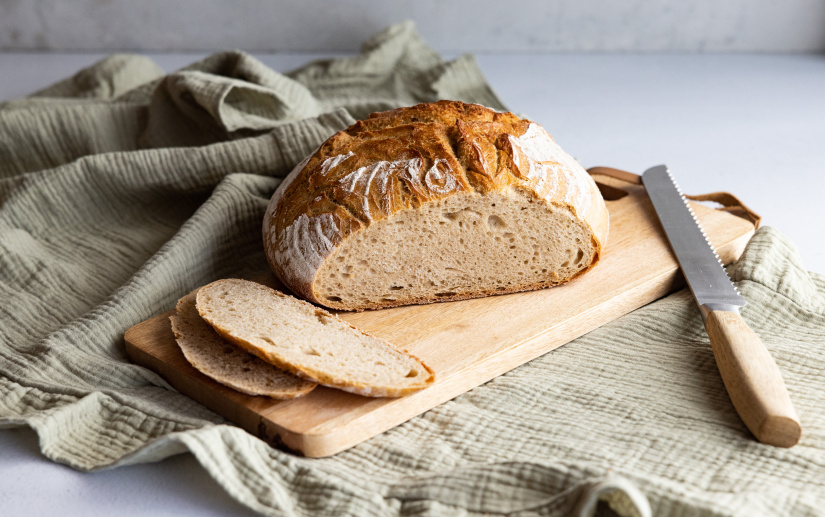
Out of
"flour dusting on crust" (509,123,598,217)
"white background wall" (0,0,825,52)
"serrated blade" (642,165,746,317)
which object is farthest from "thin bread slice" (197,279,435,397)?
"white background wall" (0,0,825,52)

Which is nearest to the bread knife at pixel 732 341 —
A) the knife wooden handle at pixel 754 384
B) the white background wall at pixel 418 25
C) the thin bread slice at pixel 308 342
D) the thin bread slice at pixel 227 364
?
the knife wooden handle at pixel 754 384

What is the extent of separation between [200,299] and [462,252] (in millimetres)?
743

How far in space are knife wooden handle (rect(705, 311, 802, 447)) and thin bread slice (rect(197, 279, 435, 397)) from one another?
0.70 meters

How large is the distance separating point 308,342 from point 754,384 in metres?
1.05

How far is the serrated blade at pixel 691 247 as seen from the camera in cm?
221

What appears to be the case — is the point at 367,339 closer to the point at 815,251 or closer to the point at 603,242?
the point at 603,242

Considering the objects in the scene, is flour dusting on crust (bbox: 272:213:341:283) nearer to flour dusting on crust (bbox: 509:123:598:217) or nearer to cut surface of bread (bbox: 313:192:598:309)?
cut surface of bread (bbox: 313:192:598:309)

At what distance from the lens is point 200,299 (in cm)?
219

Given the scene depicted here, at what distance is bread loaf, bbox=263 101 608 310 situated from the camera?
2.22 metres

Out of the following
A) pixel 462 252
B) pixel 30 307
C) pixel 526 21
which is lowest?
pixel 30 307

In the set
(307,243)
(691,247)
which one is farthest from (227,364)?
(691,247)

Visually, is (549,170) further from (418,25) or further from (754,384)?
(418,25)

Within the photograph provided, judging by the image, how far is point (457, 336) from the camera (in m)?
2.15

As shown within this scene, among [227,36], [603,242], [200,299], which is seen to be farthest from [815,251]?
[227,36]
